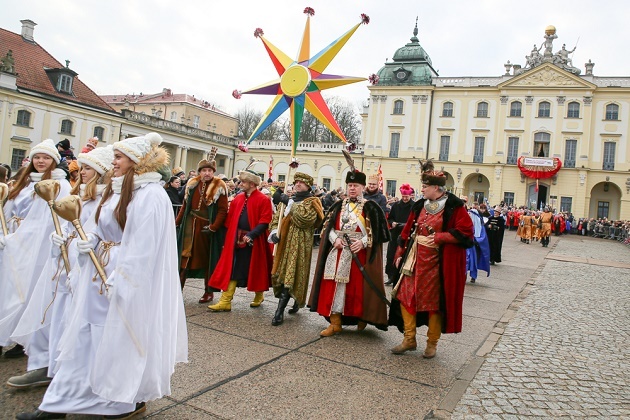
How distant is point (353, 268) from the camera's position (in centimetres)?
544

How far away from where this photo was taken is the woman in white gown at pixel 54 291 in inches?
131

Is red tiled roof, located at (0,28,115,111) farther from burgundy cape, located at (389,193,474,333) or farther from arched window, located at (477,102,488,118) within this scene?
burgundy cape, located at (389,193,474,333)

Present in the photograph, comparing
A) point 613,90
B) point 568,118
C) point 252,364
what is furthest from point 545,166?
point 252,364

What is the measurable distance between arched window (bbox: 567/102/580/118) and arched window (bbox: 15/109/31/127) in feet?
138

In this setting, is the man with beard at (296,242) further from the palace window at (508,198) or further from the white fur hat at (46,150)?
the palace window at (508,198)

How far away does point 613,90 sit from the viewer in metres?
40.1

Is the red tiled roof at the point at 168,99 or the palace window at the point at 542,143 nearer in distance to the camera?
the palace window at the point at 542,143

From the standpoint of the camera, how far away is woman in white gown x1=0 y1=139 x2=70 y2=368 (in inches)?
152

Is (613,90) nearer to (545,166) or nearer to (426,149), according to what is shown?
(545,166)

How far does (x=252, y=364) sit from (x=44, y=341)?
1672 millimetres

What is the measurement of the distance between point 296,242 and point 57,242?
119 inches

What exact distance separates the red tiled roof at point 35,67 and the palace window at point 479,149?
31684mm

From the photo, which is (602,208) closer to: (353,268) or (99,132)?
(99,132)

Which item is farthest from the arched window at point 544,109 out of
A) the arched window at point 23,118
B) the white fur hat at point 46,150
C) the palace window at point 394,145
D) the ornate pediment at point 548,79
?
the white fur hat at point 46,150
